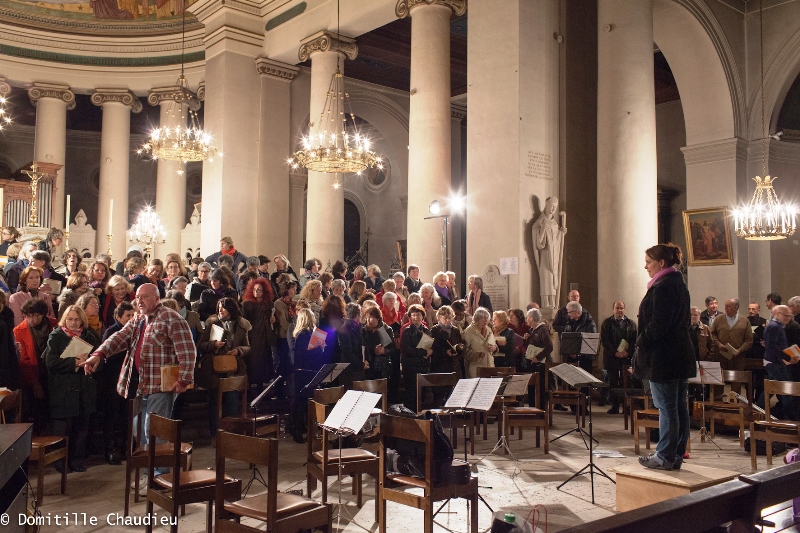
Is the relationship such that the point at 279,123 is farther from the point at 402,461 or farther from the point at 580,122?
the point at 402,461

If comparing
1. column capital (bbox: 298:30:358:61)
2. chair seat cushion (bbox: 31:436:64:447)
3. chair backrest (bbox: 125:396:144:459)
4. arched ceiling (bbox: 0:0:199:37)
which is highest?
arched ceiling (bbox: 0:0:199:37)

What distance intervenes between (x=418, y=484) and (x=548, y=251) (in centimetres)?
733

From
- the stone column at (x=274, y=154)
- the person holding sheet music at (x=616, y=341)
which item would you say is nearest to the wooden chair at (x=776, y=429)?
the person holding sheet music at (x=616, y=341)

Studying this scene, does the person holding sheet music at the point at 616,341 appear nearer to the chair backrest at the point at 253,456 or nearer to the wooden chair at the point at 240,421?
the wooden chair at the point at 240,421

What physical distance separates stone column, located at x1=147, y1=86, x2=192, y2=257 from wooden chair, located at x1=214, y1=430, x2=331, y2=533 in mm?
17052

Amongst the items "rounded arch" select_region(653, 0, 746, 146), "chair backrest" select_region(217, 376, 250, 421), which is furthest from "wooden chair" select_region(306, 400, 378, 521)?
"rounded arch" select_region(653, 0, 746, 146)

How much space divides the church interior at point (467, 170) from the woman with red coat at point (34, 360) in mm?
612

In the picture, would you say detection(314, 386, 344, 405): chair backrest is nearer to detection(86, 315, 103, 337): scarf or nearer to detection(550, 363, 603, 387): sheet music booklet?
detection(550, 363, 603, 387): sheet music booklet

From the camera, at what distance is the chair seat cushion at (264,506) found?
12.1 ft

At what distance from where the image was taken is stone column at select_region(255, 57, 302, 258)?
17.2m

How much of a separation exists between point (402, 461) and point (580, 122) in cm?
979

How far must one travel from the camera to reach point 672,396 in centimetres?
489

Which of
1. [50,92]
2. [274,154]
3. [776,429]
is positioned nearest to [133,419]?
[776,429]

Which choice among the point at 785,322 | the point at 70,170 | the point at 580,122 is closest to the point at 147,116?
the point at 70,170
